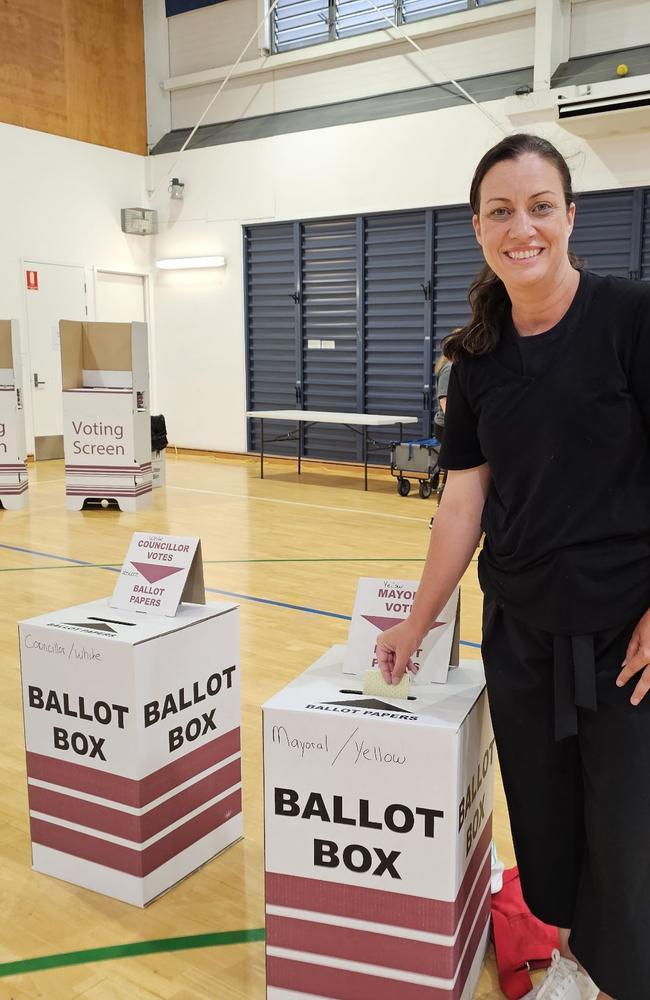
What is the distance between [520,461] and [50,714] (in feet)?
4.25

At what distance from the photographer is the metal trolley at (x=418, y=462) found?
7.67 m

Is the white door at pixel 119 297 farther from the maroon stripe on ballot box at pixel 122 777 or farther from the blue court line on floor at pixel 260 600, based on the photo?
the maroon stripe on ballot box at pixel 122 777

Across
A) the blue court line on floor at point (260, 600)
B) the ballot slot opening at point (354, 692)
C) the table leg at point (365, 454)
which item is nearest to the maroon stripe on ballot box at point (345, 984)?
the ballot slot opening at point (354, 692)

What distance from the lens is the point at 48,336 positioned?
33.2 feet

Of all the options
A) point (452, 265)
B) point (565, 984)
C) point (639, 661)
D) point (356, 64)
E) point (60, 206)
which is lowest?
point (565, 984)

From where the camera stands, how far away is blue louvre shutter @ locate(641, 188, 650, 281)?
7.39 meters

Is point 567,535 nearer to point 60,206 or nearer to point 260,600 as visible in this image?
point 260,600

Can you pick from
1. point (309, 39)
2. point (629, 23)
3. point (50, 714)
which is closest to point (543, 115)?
point (629, 23)

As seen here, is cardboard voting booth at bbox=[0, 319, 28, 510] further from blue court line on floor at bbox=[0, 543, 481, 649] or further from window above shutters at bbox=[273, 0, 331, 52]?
window above shutters at bbox=[273, 0, 331, 52]

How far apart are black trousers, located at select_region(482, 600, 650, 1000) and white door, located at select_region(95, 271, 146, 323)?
32.1 ft

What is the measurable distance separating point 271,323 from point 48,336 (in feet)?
8.38

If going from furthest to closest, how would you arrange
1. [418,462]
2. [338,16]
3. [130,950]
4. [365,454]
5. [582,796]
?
[338,16] → [365,454] → [418,462] → [130,950] → [582,796]

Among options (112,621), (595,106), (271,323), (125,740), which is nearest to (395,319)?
(271,323)

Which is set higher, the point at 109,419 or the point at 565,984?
the point at 109,419
